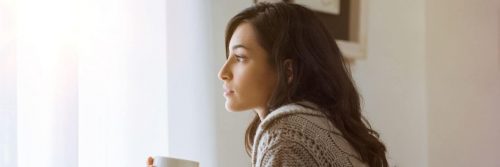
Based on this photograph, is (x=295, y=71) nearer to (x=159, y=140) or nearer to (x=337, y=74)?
(x=337, y=74)

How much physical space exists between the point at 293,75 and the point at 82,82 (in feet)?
1.23

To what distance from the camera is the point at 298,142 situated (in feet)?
2.99

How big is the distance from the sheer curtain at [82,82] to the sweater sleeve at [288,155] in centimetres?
39

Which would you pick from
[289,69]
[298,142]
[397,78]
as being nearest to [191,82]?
[289,69]

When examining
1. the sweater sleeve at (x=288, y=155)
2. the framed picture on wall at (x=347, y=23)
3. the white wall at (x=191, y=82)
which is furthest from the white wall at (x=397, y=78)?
the sweater sleeve at (x=288, y=155)

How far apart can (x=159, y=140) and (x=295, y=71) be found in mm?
377

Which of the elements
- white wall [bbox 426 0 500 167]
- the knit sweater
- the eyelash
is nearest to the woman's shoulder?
the knit sweater

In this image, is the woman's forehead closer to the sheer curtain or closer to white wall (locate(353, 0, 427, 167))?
the sheer curtain

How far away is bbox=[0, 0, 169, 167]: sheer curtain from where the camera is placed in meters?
1.09

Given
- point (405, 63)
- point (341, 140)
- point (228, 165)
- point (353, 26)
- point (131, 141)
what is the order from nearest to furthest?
point (341, 140), point (131, 141), point (228, 165), point (353, 26), point (405, 63)

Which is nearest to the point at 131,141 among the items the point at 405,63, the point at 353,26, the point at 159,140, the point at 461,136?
the point at 159,140

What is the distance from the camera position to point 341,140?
0.98 meters

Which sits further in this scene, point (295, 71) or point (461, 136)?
point (461, 136)

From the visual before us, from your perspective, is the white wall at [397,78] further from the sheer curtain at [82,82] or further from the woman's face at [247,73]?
the woman's face at [247,73]
